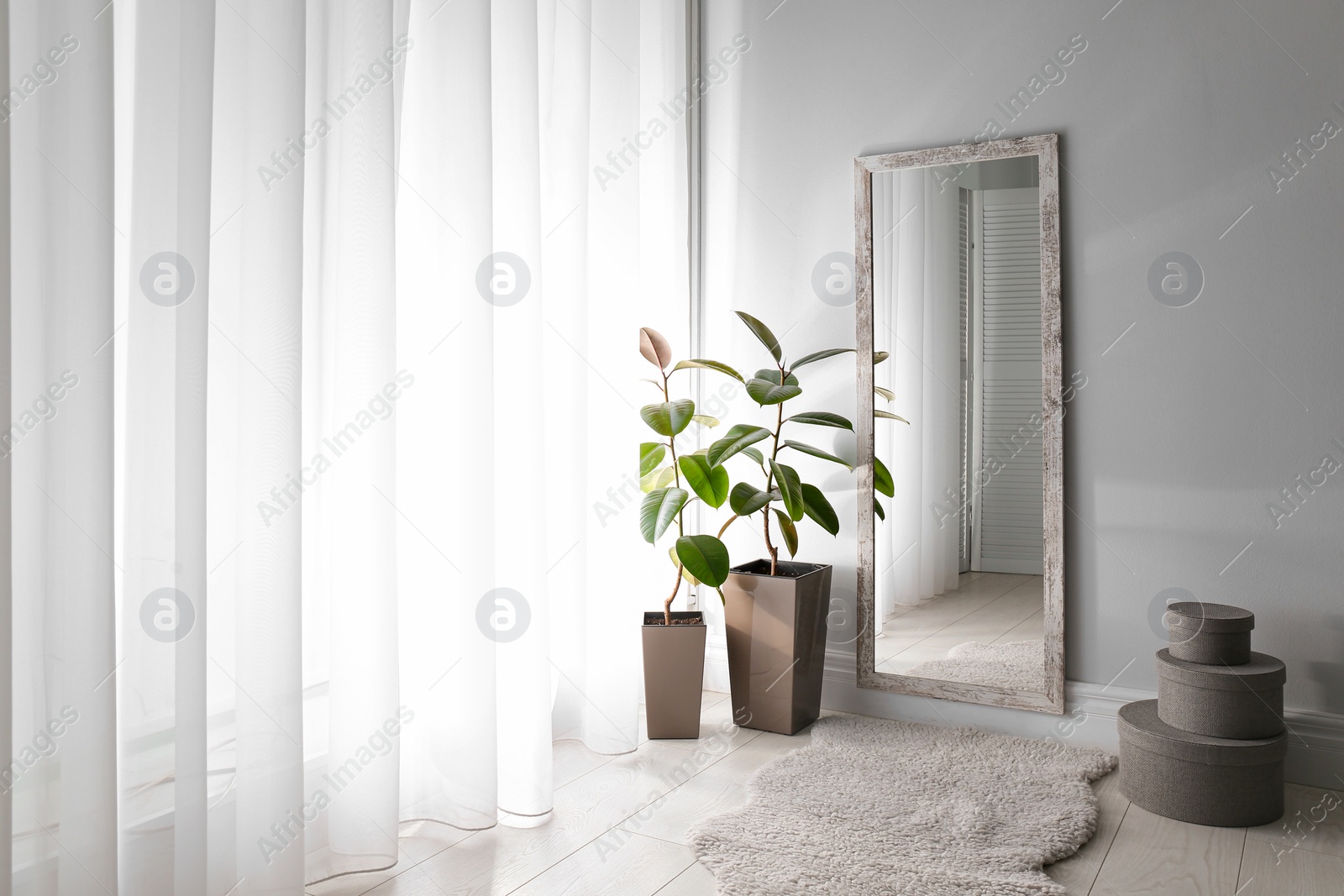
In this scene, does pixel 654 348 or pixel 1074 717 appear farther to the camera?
pixel 654 348

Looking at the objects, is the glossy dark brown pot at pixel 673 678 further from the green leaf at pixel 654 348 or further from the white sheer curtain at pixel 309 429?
the green leaf at pixel 654 348

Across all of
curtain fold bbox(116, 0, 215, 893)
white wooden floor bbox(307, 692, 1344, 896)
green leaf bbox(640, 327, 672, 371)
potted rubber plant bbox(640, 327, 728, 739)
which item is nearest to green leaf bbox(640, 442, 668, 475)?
potted rubber plant bbox(640, 327, 728, 739)

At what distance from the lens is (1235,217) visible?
7.70ft

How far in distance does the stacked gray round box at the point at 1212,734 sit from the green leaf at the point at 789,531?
3.11ft

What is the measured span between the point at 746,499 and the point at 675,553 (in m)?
0.25

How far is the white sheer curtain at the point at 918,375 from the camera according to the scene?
105 inches

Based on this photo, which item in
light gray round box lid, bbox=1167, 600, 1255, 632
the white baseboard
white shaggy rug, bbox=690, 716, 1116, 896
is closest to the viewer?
white shaggy rug, bbox=690, 716, 1116, 896

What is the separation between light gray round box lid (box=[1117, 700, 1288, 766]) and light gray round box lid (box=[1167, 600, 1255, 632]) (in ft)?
0.78

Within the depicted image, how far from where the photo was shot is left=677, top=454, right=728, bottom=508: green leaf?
2541 millimetres

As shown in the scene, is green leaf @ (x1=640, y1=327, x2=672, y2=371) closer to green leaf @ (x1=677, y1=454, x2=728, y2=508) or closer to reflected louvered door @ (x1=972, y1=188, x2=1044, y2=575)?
green leaf @ (x1=677, y1=454, x2=728, y2=508)

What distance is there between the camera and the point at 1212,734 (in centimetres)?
209

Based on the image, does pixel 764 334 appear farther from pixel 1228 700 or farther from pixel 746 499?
pixel 1228 700

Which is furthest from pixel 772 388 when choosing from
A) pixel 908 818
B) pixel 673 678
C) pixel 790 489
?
pixel 908 818

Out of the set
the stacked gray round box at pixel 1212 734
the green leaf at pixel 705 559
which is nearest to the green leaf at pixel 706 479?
the green leaf at pixel 705 559
